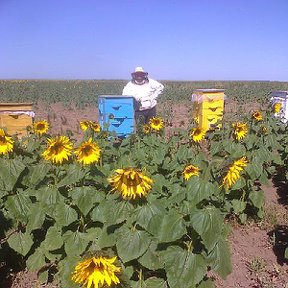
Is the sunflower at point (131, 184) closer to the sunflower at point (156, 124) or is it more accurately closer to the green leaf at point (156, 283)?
the green leaf at point (156, 283)

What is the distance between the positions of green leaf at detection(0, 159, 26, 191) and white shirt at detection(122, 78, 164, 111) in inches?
220

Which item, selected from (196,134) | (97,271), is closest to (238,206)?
(196,134)

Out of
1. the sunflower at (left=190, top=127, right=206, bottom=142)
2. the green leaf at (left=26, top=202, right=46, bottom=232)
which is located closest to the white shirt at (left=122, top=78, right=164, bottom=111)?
the sunflower at (left=190, top=127, right=206, bottom=142)

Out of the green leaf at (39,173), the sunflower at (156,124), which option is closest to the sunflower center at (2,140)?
the green leaf at (39,173)

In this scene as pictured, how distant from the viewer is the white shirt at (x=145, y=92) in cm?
858

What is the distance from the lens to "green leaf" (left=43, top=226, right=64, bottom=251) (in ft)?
10.2

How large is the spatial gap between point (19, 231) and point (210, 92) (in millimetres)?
7188

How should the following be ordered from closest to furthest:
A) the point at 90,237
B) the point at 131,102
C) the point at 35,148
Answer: the point at 90,237
the point at 35,148
the point at 131,102

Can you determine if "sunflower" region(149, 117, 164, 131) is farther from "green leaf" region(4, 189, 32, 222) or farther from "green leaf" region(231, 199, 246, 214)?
"green leaf" region(4, 189, 32, 222)

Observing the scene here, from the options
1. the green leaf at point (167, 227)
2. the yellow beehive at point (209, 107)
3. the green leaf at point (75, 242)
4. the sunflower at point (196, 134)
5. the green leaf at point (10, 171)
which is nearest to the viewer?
the green leaf at point (167, 227)

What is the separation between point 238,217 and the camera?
4930 millimetres

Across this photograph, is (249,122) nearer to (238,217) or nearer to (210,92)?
(238,217)

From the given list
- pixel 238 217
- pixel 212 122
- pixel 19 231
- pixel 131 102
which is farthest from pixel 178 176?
pixel 212 122

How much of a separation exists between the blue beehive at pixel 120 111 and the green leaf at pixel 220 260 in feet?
19.0
